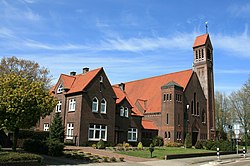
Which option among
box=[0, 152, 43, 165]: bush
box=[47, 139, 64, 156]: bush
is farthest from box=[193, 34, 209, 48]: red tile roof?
box=[0, 152, 43, 165]: bush

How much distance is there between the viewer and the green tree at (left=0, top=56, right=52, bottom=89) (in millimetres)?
45656

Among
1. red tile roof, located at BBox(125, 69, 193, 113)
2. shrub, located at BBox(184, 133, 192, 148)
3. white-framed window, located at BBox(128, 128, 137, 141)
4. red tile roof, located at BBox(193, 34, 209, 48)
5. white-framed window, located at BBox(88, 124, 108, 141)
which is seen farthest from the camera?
red tile roof, located at BBox(193, 34, 209, 48)

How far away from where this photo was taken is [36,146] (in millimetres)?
25062

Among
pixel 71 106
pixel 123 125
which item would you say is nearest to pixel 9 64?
pixel 71 106

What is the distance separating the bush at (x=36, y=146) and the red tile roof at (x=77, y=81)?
11.1m

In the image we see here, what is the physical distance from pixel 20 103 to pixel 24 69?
30259 millimetres

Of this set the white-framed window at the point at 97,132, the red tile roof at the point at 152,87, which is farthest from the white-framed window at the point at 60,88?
the red tile roof at the point at 152,87

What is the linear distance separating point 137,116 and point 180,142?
977 cm

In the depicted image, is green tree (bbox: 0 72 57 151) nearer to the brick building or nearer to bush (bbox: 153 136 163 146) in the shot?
the brick building

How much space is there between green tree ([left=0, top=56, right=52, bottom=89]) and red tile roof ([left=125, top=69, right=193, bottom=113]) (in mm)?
18895

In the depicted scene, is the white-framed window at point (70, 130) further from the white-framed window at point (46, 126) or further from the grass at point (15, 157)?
the grass at point (15, 157)

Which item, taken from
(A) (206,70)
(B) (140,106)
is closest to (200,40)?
(A) (206,70)

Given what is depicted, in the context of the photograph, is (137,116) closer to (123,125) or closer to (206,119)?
(123,125)

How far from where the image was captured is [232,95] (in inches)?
2530
